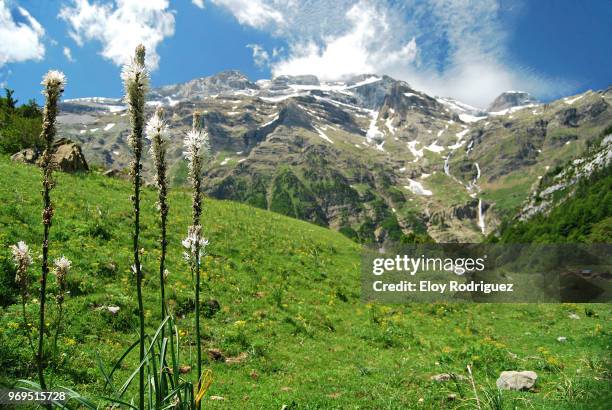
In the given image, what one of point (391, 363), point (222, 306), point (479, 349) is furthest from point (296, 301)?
point (479, 349)

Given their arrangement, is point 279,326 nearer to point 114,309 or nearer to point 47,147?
point 114,309

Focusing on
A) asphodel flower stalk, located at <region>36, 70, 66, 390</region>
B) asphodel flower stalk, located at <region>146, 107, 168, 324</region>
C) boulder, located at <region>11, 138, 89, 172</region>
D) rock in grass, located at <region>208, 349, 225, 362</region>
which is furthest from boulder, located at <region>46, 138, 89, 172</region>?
asphodel flower stalk, located at <region>146, 107, 168, 324</region>

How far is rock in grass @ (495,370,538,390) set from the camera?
40.7 feet

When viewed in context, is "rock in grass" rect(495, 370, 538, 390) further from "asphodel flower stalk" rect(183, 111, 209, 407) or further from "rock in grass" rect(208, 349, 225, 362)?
"asphodel flower stalk" rect(183, 111, 209, 407)

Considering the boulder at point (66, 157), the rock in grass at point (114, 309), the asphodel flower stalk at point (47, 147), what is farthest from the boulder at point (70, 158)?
the asphodel flower stalk at point (47, 147)

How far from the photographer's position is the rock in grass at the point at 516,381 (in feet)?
40.7

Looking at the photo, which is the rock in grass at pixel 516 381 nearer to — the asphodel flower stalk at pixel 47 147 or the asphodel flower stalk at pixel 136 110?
the asphodel flower stalk at pixel 136 110

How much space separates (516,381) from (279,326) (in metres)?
9.36

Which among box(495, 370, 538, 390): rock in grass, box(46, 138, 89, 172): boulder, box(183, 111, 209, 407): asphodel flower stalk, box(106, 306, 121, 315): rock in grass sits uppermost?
box(46, 138, 89, 172): boulder

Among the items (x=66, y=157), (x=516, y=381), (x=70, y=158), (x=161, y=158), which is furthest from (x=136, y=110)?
(x=70, y=158)

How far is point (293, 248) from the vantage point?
3144cm

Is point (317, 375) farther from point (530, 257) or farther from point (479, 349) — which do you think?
point (530, 257)

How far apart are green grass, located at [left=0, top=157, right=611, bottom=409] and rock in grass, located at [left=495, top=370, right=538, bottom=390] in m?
0.37

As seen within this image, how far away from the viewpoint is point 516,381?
41.4 feet
